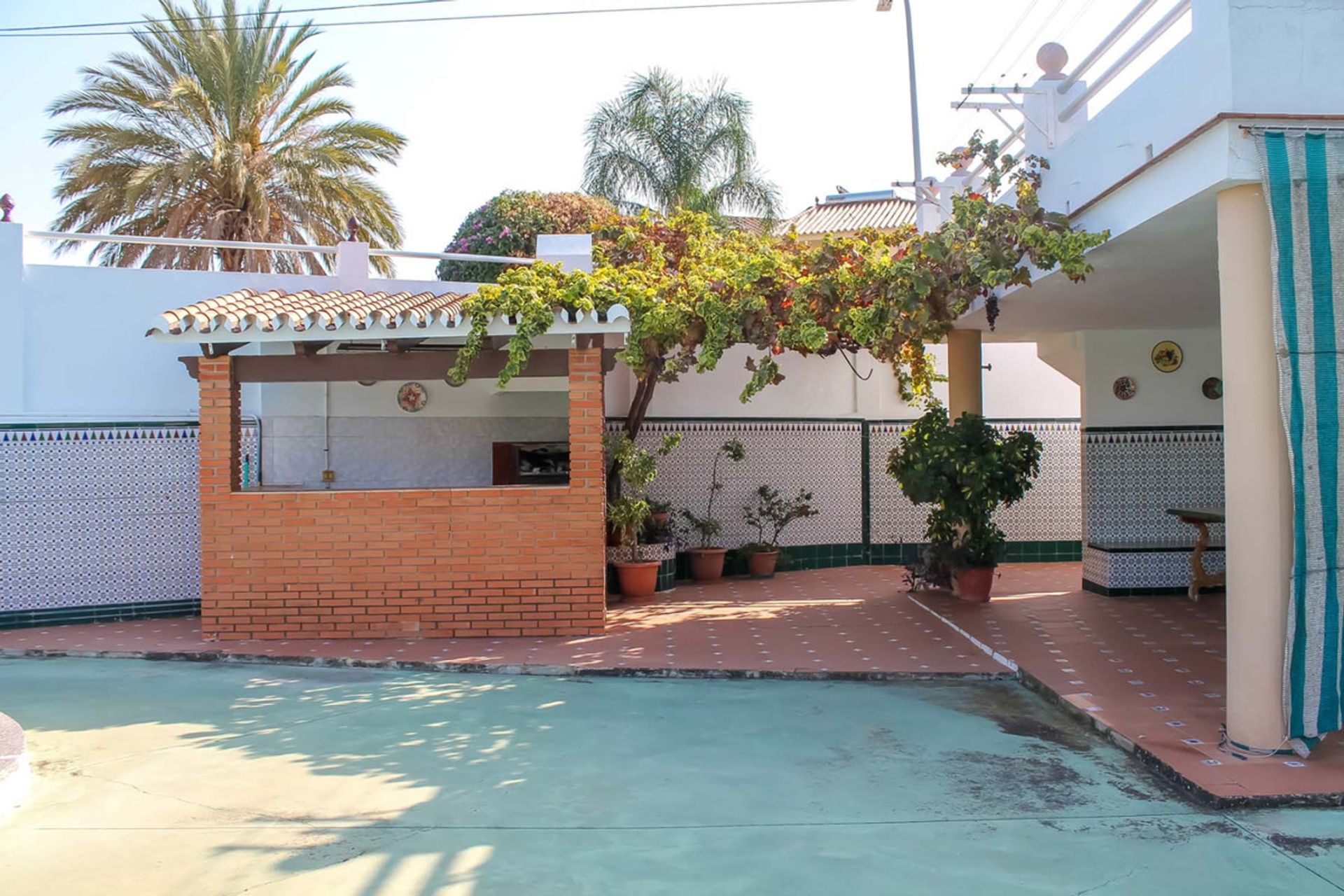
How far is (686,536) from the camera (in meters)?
12.7

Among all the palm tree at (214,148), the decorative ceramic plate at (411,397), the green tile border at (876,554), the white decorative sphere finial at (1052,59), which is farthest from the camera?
the palm tree at (214,148)

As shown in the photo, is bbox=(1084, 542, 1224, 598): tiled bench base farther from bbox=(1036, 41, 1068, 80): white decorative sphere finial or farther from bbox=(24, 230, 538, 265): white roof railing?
bbox=(24, 230, 538, 265): white roof railing

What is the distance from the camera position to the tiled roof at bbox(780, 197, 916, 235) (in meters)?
29.3

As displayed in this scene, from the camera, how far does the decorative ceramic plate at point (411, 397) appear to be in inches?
440

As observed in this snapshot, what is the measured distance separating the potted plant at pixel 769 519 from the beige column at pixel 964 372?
8.45 ft

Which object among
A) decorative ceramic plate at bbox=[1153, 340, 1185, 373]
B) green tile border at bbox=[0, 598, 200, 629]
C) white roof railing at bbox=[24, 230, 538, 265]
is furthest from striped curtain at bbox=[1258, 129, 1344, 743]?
green tile border at bbox=[0, 598, 200, 629]

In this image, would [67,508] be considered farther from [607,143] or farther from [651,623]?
[607,143]

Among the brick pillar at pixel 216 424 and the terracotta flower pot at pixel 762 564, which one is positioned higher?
the brick pillar at pixel 216 424

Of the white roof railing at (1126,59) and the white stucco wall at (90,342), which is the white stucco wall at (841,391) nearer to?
the white stucco wall at (90,342)

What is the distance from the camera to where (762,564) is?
12656 mm

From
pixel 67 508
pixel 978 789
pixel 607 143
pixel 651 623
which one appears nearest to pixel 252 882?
pixel 978 789

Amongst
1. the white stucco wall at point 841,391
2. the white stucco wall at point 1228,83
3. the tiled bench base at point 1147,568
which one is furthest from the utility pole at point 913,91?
the white stucco wall at point 1228,83

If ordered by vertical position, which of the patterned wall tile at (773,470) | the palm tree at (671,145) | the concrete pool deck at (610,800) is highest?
the palm tree at (671,145)

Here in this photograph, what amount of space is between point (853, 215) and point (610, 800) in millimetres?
27472
